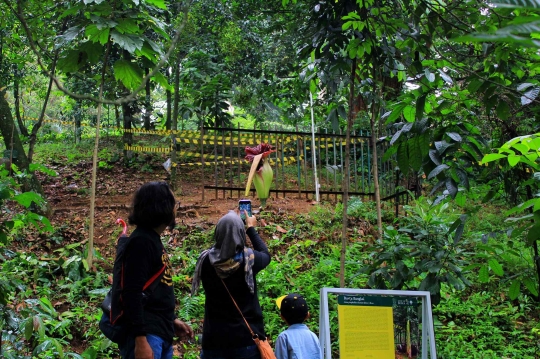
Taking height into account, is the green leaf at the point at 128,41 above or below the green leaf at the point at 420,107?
above

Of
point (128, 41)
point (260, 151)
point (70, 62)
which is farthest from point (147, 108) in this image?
point (128, 41)

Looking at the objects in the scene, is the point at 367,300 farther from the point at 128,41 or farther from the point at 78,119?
the point at 78,119

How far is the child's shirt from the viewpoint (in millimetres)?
2936

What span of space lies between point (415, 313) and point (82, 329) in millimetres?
3029

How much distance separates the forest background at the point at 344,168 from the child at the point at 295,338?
75 centimetres

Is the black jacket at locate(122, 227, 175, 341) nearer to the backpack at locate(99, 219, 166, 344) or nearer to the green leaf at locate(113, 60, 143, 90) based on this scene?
the backpack at locate(99, 219, 166, 344)

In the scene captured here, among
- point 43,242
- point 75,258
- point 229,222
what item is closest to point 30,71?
point 43,242

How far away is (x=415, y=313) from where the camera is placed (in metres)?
3.00

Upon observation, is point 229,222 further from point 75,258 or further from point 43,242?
point 43,242

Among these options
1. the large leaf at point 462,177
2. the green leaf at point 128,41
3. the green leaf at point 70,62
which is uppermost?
the green leaf at point 128,41

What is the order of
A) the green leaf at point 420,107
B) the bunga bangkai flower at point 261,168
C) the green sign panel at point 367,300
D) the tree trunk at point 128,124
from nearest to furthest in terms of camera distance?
the green leaf at point 420,107 < the green sign panel at point 367,300 < the bunga bangkai flower at point 261,168 < the tree trunk at point 128,124

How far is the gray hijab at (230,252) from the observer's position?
283cm

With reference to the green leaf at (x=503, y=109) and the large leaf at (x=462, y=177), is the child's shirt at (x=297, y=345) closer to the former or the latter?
the large leaf at (x=462, y=177)

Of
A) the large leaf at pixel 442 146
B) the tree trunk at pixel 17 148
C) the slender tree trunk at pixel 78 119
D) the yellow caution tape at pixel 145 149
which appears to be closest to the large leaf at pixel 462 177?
the large leaf at pixel 442 146
